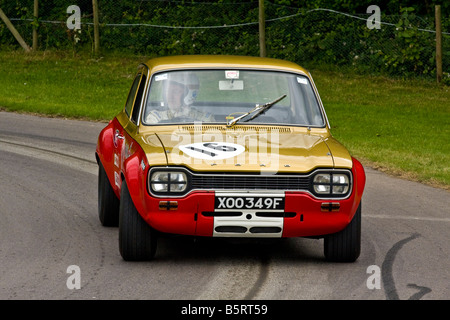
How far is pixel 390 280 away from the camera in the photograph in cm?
703

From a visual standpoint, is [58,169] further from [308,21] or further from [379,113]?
[308,21]

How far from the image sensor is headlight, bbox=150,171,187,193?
276 inches

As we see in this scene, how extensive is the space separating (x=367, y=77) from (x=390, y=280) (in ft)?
59.2

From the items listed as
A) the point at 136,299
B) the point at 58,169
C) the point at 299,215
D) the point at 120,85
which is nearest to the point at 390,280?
the point at 299,215

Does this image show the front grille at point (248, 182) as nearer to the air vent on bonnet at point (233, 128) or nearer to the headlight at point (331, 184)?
the headlight at point (331, 184)

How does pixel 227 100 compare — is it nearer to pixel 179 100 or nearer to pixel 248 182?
pixel 179 100

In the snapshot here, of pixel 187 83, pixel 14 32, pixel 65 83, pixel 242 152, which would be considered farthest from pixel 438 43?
pixel 242 152

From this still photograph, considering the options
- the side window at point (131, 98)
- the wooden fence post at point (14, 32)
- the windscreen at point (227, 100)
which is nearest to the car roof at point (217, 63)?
the windscreen at point (227, 100)

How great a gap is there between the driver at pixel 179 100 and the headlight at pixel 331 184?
1.43m

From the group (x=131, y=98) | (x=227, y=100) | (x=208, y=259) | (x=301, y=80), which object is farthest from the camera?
(x=131, y=98)

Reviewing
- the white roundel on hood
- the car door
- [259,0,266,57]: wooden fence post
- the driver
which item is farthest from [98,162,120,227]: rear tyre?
[259,0,266,57]: wooden fence post

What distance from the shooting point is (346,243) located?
7.45m

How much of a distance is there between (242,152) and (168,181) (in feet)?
2.06

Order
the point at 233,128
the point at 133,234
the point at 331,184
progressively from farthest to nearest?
1. the point at 233,128
2. the point at 133,234
3. the point at 331,184
